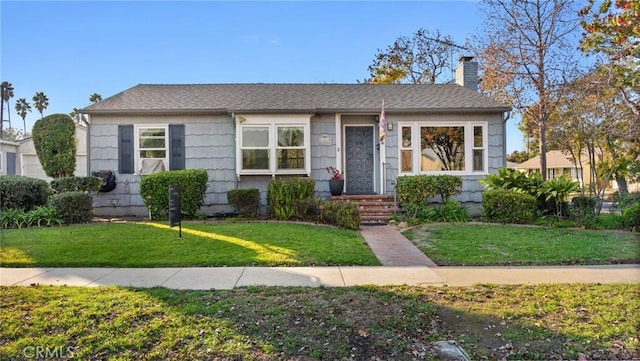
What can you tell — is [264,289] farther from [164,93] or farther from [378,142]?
[164,93]

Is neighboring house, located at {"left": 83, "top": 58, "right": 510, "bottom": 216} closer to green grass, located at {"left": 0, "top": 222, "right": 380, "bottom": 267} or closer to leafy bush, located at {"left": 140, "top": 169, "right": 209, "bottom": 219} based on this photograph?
leafy bush, located at {"left": 140, "top": 169, "right": 209, "bottom": 219}

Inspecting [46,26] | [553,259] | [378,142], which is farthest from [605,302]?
[46,26]

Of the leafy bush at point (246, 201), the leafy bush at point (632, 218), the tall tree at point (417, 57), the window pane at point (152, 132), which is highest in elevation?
the tall tree at point (417, 57)

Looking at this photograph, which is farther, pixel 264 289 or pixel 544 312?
pixel 264 289

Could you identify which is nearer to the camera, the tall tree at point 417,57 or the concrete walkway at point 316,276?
the concrete walkway at point 316,276

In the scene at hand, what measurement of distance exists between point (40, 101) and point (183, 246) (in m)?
56.8

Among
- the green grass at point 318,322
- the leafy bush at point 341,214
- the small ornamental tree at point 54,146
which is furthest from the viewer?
the small ornamental tree at point 54,146

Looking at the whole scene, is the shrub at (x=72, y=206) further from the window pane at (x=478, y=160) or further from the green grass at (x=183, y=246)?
the window pane at (x=478, y=160)

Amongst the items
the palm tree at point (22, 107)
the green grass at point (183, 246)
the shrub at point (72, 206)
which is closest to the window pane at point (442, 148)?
the green grass at point (183, 246)

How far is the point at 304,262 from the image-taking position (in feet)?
19.4

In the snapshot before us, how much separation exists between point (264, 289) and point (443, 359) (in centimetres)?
227

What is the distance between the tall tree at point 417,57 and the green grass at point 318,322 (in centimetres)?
2171

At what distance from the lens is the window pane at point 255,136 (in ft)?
37.0

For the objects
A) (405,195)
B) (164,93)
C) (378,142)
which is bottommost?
(405,195)
